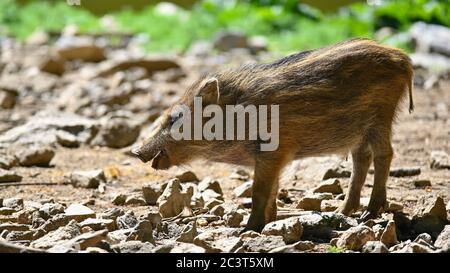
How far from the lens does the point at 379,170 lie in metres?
5.70

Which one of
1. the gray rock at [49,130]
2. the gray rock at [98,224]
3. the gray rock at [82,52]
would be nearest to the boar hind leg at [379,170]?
the gray rock at [98,224]

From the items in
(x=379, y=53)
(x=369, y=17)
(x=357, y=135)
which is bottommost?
(x=357, y=135)

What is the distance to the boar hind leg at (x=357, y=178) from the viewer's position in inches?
225

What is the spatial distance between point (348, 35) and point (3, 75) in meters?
6.35

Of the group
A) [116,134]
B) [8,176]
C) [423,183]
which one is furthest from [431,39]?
[8,176]

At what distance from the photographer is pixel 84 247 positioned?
4.14 meters

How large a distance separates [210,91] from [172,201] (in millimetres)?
770

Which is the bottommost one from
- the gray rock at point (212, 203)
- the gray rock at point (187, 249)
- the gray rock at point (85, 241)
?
the gray rock at point (212, 203)

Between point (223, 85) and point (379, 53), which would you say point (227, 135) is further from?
Result: point (379, 53)

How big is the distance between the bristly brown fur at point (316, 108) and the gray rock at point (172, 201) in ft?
0.59

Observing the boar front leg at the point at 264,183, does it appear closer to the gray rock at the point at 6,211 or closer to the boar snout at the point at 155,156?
the boar snout at the point at 155,156

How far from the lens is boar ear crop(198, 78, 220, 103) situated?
17.8 ft

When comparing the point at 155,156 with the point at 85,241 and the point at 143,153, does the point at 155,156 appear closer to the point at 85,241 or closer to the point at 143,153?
the point at 143,153

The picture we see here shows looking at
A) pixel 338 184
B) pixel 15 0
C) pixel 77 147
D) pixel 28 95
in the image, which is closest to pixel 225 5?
pixel 15 0
